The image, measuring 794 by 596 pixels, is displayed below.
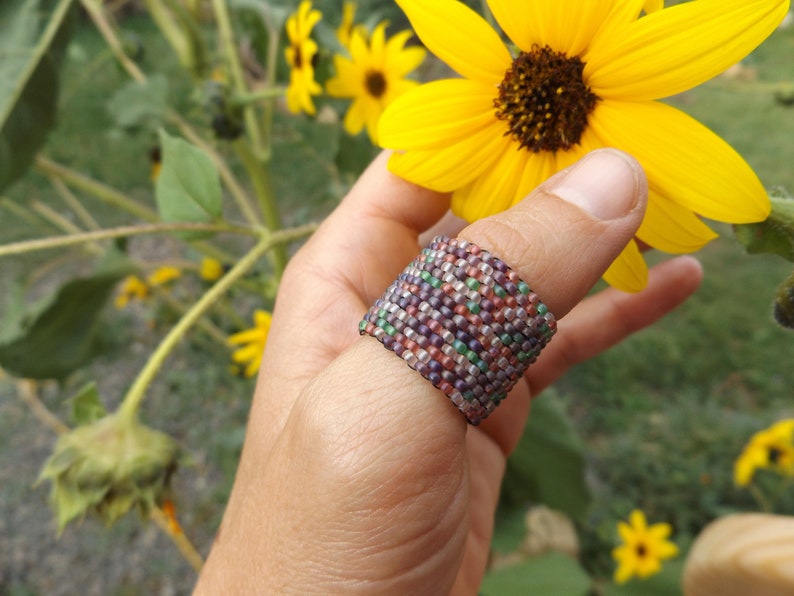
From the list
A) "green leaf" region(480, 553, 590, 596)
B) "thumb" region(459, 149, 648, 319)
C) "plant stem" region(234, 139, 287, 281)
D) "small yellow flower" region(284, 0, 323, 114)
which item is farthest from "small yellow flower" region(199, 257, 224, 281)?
"thumb" region(459, 149, 648, 319)

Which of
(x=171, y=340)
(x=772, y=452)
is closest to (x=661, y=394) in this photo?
(x=772, y=452)

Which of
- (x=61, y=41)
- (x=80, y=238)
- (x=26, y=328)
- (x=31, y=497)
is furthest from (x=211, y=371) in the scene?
(x=80, y=238)

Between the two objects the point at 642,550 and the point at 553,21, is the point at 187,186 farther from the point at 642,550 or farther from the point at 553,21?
the point at 642,550

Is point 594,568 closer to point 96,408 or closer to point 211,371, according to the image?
point 211,371

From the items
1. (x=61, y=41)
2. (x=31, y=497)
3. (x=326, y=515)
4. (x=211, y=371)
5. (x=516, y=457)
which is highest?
(x=61, y=41)

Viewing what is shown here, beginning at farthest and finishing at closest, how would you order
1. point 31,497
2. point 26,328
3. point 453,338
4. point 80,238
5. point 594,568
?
point 31,497, point 594,568, point 26,328, point 80,238, point 453,338
